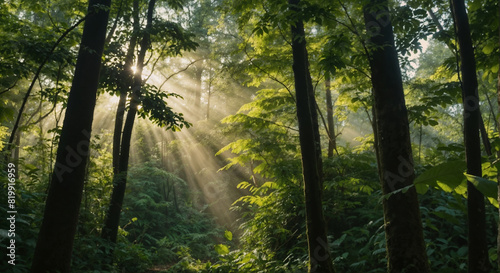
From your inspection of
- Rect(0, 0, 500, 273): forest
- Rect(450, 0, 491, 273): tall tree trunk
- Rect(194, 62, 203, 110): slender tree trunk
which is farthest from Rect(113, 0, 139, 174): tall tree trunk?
Rect(194, 62, 203, 110): slender tree trunk

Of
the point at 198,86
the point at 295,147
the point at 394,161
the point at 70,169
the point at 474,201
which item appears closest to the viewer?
the point at 474,201

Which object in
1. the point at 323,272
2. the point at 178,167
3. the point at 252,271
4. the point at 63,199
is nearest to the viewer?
the point at 63,199

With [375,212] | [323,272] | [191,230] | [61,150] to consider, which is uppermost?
[61,150]

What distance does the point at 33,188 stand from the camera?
7.97m

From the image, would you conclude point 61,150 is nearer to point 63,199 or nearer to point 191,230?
point 63,199

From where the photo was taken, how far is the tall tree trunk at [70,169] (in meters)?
4.54

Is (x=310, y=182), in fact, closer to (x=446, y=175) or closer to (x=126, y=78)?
(x=446, y=175)

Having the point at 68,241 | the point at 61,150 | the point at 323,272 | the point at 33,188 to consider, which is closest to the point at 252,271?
the point at 323,272

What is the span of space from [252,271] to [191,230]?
1166 cm

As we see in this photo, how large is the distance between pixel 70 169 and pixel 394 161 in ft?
14.4

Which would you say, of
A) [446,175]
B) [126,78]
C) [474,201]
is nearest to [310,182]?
[474,201]

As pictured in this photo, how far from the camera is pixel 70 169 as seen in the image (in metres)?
4.72

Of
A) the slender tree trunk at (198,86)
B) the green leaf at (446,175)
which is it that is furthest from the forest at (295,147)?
the slender tree trunk at (198,86)

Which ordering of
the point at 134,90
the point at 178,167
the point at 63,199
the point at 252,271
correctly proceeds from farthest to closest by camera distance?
the point at 178,167 < the point at 134,90 < the point at 252,271 < the point at 63,199
